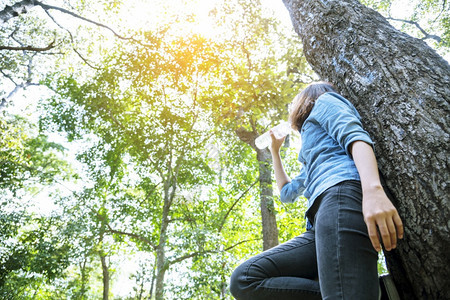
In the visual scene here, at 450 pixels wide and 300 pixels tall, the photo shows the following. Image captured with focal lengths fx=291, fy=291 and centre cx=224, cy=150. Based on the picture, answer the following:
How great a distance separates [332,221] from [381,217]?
18 centimetres

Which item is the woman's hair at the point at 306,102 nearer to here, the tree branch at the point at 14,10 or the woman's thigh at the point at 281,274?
the woman's thigh at the point at 281,274

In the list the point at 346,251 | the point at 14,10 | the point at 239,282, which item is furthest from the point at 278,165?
the point at 14,10

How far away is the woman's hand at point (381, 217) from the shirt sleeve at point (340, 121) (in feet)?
0.76

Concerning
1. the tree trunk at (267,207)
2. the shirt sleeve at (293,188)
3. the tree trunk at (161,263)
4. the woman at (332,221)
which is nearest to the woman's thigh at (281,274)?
the woman at (332,221)

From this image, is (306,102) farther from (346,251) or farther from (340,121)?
(346,251)

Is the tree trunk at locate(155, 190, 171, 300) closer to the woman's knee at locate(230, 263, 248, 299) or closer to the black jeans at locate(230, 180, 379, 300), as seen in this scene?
the woman's knee at locate(230, 263, 248, 299)

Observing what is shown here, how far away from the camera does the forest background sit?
20.7 feet

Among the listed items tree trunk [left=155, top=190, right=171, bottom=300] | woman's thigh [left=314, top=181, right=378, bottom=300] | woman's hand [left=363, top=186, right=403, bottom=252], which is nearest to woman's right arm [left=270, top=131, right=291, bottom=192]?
woman's thigh [left=314, top=181, right=378, bottom=300]

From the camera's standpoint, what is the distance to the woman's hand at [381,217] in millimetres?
1027

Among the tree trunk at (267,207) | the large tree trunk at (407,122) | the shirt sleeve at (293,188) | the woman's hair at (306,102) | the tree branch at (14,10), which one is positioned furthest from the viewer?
the tree branch at (14,10)

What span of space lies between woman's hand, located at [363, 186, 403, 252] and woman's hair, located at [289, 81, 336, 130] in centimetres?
65

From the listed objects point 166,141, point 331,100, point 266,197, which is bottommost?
point 331,100

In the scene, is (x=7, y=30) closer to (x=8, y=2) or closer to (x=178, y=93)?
(x=8, y=2)

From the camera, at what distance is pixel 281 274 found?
151cm
